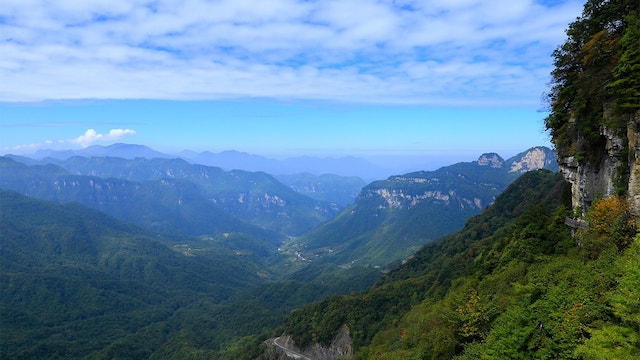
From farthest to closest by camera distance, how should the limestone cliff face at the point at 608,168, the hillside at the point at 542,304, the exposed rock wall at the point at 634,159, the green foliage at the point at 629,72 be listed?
the limestone cliff face at the point at 608,168, the green foliage at the point at 629,72, the exposed rock wall at the point at 634,159, the hillside at the point at 542,304

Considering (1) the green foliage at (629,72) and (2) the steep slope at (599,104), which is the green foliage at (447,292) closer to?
(2) the steep slope at (599,104)

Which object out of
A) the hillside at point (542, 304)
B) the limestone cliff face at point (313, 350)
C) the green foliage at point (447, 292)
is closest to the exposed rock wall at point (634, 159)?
the hillside at point (542, 304)

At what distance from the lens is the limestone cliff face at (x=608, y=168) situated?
1120 inches

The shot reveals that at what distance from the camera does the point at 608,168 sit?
3344cm

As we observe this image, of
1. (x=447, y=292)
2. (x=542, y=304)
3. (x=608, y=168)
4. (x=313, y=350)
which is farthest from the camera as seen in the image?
(x=313, y=350)

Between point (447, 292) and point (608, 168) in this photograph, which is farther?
point (447, 292)

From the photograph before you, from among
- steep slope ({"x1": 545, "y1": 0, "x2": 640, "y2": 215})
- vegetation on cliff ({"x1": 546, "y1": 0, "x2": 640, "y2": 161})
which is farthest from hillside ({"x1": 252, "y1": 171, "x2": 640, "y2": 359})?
vegetation on cliff ({"x1": 546, "y1": 0, "x2": 640, "y2": 161})

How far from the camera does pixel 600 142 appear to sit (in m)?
34.8

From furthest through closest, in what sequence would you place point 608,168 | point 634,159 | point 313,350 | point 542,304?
point 313,350
point 608,168
point 634,159
point 542,304

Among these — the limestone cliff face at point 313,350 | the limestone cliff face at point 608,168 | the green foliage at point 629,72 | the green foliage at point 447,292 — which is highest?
the green foliage at point 629,72

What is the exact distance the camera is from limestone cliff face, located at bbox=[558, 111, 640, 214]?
28.4m

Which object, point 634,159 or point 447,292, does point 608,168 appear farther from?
point 447,292

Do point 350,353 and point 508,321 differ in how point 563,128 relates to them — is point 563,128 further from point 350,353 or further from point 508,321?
point 350,353

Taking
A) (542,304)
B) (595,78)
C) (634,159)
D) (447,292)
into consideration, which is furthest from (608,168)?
(447,292)
